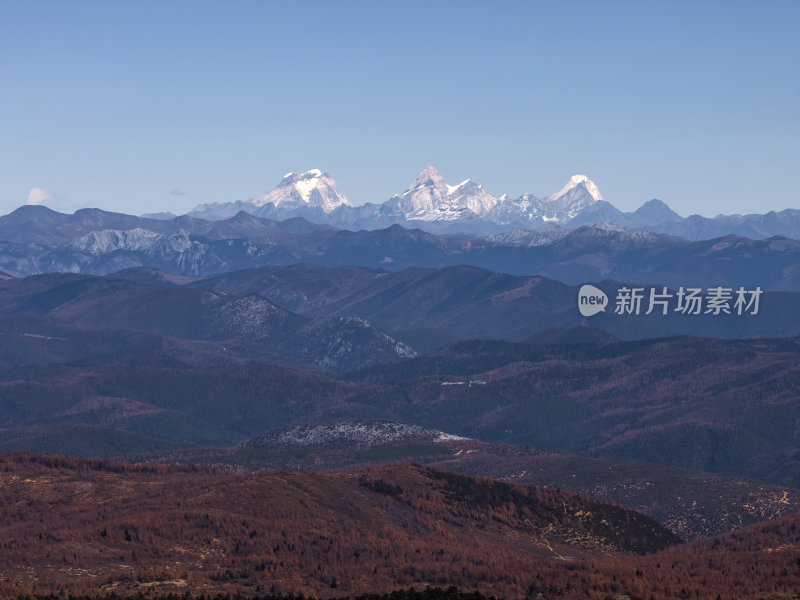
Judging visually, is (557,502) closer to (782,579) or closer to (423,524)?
(423,524)

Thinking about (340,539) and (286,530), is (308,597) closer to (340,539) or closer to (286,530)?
(340,539)

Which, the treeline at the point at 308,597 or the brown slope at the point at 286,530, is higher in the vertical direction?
the treeline at the point at 308,597

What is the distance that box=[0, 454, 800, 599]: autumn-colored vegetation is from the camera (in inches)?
3634

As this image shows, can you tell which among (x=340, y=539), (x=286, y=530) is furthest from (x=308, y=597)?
(x=286, y=530)

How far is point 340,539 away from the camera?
4245 inches

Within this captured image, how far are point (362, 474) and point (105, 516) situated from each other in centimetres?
3328

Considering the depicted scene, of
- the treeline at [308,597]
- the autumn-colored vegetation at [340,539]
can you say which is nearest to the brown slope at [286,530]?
the autumn-colored vegetation at [340,539]

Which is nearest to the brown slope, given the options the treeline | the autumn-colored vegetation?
the autumn-colored vegetation

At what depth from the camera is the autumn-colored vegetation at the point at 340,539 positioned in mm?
92312

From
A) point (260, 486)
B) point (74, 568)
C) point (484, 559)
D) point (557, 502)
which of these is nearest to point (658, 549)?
point (557, 502)

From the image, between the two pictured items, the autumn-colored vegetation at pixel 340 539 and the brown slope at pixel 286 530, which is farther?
the brown slope at pixel 286 530

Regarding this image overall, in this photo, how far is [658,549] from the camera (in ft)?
427

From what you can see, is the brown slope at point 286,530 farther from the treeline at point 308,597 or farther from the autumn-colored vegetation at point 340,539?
the treeline at point 308,597

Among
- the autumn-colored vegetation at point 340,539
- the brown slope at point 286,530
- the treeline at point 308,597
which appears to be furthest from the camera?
the brown slope at point 286,530
